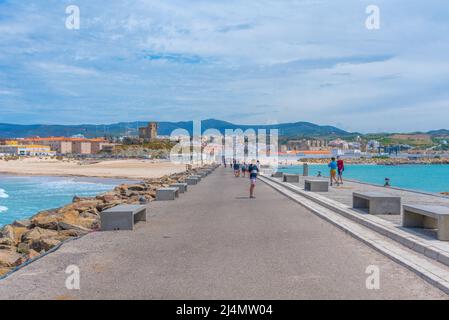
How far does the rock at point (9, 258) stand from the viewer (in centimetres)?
1029

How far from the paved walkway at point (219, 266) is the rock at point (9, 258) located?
131 cm

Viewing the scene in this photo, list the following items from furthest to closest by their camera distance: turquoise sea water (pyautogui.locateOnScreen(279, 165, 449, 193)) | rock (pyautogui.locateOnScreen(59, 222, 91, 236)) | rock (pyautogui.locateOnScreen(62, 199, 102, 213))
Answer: turquoise sea water (pyautogui.locateOnScreen(279, 165, 449, 193)) → rock (pyautogui.locateOnScreen(62, 199, 102, 213)) → rock (pyautogui.locateOnScreen(59, 222, 91, 236))

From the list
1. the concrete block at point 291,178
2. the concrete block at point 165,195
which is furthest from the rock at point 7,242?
the concrete block at point 291,178

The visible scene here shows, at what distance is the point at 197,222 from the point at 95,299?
675cm

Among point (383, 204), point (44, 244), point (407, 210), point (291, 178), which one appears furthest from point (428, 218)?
point (291, 178)

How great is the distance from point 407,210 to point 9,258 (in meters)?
7.90

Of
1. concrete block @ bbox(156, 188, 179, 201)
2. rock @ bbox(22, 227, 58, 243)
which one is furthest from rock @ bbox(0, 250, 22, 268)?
concrete block @ bbox(156, 188, 179, 201)

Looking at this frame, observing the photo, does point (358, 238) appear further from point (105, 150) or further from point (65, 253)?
point (105, 150)

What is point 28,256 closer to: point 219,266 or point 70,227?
point 70,227

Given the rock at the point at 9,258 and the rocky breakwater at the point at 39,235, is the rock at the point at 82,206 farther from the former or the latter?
the rock at the point at 9,258

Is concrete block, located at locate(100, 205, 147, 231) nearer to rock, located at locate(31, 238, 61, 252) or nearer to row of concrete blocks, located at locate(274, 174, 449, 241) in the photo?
rock, located at locate(31, 238, 61, 252)

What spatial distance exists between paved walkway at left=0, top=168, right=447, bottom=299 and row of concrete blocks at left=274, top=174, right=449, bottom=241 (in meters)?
1.20

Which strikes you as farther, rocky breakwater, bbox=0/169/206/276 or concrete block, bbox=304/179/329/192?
concrete block, bbox=304/179/329/192

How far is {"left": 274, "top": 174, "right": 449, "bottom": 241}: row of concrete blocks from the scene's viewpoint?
8.79 m
